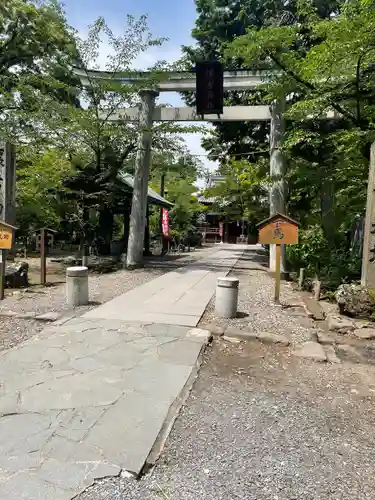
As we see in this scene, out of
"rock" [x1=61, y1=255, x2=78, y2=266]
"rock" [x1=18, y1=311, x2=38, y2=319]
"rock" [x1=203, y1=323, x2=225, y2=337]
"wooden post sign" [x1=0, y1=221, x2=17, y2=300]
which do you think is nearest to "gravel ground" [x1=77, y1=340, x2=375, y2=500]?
"rock" [x1=203, y1=323, x2=225, y2=337]

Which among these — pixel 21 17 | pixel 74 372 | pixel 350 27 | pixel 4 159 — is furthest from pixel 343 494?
pixel 21 17

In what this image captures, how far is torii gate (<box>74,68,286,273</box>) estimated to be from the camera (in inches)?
433

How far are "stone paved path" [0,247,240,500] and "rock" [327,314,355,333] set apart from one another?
7.44 ft

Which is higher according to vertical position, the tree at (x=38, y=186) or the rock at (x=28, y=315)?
the tree at (x=38, y=186)

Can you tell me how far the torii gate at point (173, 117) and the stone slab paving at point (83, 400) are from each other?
22.3 ft

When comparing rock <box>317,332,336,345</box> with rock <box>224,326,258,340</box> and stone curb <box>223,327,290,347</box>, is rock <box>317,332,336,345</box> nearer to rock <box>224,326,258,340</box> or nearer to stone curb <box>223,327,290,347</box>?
stone curb <box>223,327,290,347</box>

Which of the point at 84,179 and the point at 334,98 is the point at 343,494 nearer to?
the point at 334,98

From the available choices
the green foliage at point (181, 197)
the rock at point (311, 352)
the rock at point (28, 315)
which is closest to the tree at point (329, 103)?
the rock at point (311, 352)

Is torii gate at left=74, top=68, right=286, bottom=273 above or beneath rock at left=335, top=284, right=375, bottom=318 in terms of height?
above

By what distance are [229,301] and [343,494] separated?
394 cm

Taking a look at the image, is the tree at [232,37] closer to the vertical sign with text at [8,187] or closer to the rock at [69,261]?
the rock at [69,261]

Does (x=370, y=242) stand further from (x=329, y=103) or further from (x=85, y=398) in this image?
(x=85, y=398)

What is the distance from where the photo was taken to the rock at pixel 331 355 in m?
4.55

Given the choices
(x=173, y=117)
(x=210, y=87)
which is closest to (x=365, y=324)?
(x=210, y=87)
